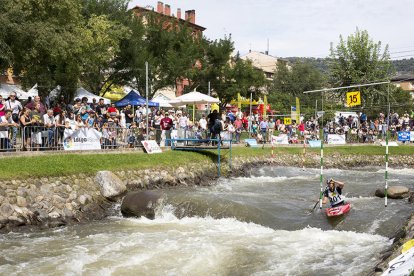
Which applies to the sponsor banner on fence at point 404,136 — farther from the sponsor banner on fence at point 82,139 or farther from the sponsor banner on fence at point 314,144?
the sponsor banner on fence at point 82,139

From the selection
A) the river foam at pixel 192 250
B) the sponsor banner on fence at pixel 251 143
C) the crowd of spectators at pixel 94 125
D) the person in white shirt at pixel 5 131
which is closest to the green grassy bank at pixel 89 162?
the person in white shirt at pixel 5 131

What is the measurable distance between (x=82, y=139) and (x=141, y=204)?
563 cm

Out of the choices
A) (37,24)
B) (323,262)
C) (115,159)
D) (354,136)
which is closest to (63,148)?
(115,159)

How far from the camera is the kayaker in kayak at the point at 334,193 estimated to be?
15773 millimetres

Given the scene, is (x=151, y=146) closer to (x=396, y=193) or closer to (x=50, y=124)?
(x=50, y=124)

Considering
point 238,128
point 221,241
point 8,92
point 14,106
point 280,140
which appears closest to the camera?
point 221,241

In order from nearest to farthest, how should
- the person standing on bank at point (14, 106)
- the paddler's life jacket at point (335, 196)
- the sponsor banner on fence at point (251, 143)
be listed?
the paddler's life jacket at point (335, 196) < the person standing on bank at point (14, 106) < the sponsor banner on fence at point (251, 143)

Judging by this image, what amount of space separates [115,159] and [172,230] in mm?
6865

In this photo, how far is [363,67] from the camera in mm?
54250

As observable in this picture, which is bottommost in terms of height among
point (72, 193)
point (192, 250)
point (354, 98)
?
point (192, 250)

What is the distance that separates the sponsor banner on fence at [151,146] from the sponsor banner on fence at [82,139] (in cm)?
249

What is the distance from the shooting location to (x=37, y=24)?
81.8 ft

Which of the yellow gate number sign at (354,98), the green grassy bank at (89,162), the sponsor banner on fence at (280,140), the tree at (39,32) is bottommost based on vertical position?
the green grassy bank at (89,162)

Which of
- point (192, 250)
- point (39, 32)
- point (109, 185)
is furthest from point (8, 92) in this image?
point (192, 250)
